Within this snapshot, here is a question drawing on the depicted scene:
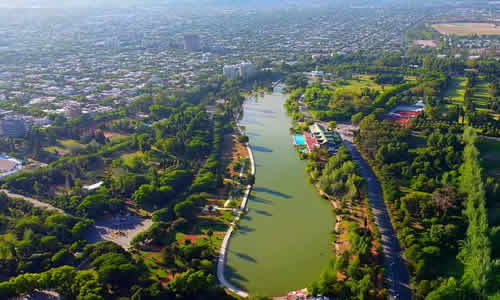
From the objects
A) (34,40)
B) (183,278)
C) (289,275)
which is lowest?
(289,275)

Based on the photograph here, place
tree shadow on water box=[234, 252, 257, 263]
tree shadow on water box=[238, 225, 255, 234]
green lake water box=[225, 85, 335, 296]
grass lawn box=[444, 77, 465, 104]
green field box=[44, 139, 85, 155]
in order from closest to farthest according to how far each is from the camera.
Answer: green lake water box=[225, 85, 335, 296] → tree shadow on water box=[234, 252, 257, 263] → tree shadow on water box=[238, 225, 255, 234] → green field box=[44, 139, 85, 155] → grass lawn box=[444, 77, 465, 104]

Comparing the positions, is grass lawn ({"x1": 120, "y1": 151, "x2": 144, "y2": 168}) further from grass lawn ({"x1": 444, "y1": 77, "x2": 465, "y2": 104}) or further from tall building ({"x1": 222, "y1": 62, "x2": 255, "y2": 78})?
grass lawn ({"x1": 444, "y1": 77, "x2": 465, "y2": 104})

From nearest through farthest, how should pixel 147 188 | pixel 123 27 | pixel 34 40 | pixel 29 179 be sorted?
1. pixel 147 188
2. pixel 29 179
3. pixel 34 40
4. pixel 123 27

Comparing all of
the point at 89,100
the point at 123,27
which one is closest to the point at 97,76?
the point at 89,100

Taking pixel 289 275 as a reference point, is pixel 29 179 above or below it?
above

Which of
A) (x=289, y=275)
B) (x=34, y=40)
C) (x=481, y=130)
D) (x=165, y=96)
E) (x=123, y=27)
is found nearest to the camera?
(x=289, y=275)

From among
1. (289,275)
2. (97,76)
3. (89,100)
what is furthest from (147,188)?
(97,76)

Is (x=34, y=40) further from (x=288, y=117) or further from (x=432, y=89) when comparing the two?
(x=432, y=89)

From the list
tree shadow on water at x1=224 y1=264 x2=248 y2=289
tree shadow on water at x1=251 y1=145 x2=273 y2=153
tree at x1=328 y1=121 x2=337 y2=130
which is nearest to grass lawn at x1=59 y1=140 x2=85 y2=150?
tree shadow on water at x1=251 y1=145 x2=273 y2=153

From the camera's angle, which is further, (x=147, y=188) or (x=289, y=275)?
(x=147, y=188)
